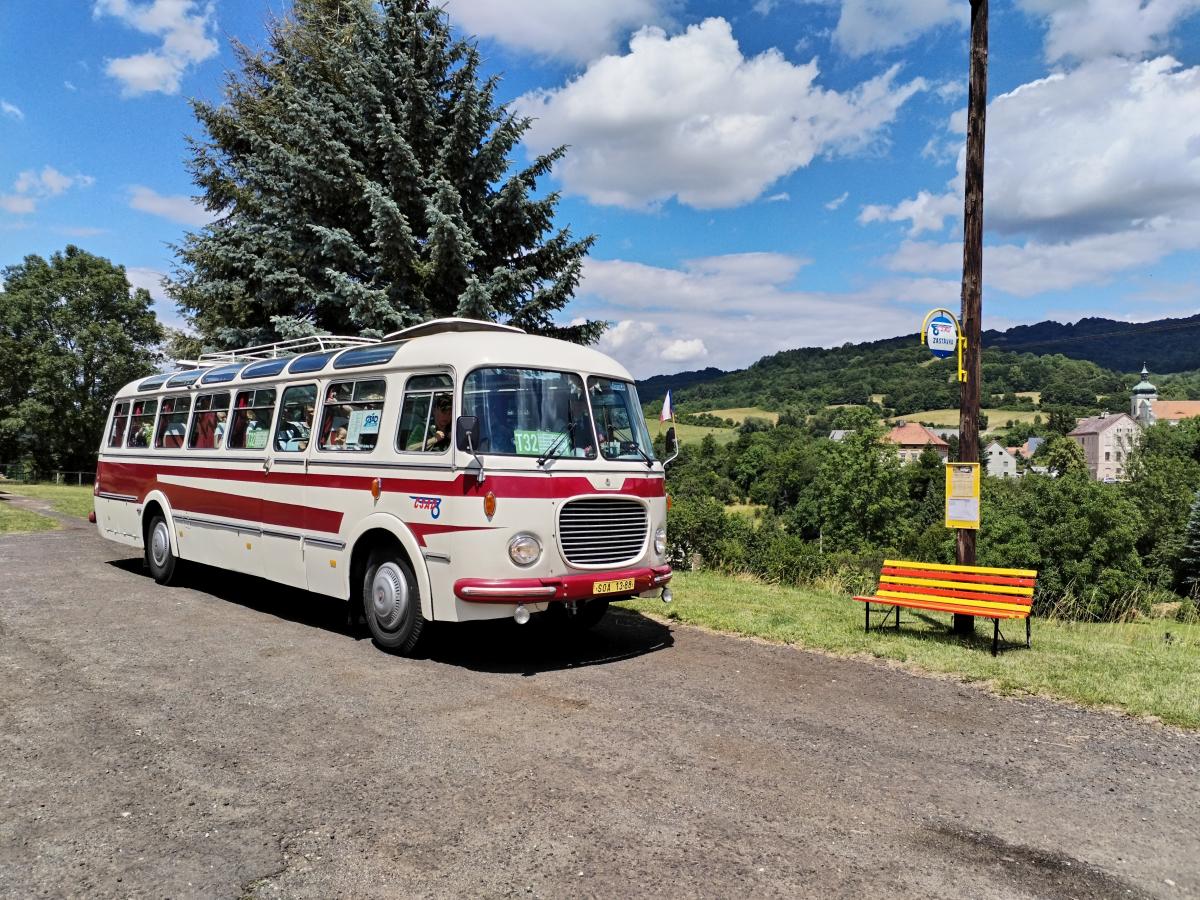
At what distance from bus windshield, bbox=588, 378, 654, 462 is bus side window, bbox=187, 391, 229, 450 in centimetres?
540

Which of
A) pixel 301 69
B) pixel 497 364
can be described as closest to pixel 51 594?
pixel 497 364

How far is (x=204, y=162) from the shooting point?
21.1m

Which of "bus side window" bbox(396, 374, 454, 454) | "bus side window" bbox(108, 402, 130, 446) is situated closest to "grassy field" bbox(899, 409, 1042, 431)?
"bus side window" bbox(108, 402, 130, 446)

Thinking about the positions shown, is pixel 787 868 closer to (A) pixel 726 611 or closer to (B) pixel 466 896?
(B) pixel 466 896

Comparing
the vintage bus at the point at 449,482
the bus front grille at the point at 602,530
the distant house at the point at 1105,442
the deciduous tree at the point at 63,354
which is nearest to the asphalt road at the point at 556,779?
the vintage bus at the point at 449,482

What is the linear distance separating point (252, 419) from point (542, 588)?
5106 millimetres

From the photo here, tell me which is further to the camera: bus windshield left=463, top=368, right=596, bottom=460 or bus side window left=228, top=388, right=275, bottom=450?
bus side window left=228, top=388, right=275, bottom=450

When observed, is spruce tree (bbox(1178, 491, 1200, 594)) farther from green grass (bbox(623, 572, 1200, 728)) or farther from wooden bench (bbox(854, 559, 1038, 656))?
wooden bench (bbox(854, 559, 1038, 656))

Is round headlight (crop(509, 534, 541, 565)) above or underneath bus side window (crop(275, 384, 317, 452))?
underneath

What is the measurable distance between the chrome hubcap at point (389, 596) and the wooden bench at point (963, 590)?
4.91 metres

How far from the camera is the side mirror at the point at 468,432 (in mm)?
7027

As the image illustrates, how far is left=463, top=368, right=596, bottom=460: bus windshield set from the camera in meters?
7.47

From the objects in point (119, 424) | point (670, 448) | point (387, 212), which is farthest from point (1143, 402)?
point (119, 424)

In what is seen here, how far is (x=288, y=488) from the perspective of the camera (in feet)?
30.5
